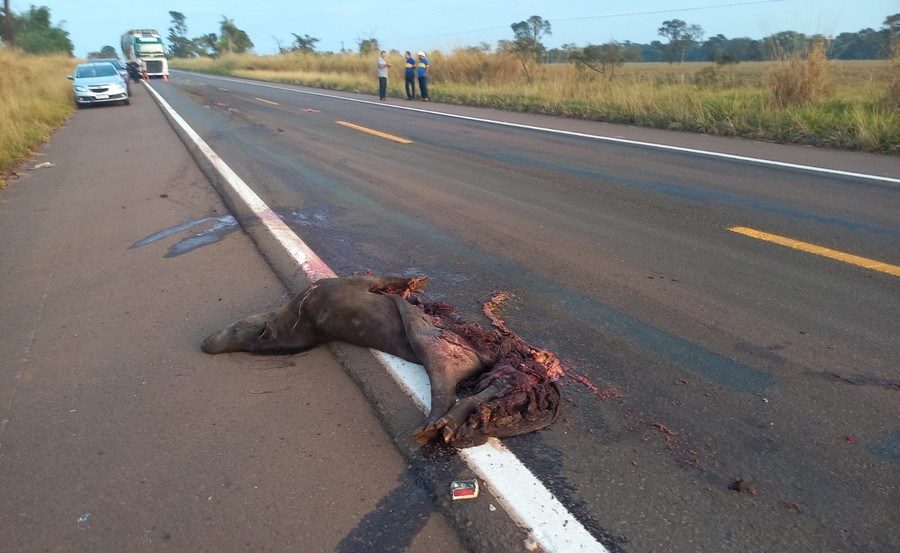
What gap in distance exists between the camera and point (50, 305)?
5148 mm

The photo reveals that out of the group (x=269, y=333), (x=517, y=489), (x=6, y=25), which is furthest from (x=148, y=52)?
(x=517, y=489)

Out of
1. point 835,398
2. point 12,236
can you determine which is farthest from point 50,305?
point 835,398

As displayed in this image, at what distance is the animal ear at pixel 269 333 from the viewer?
13.7ft

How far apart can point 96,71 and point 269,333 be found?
26.0 m

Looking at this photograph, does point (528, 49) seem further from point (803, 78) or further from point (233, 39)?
point (233, 39)

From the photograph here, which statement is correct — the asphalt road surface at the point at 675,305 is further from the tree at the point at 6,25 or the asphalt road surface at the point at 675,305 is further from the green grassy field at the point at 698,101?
the tree at the point at 6,25

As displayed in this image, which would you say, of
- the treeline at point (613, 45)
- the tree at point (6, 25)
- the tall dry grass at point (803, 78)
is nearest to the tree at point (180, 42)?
the treeline at point (613, 45)

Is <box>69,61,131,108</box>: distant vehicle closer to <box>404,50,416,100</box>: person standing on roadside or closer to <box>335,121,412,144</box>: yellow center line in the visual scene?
<box>404,50,416,100</box>: person standing on roadside

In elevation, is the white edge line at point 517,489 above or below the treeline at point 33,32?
below

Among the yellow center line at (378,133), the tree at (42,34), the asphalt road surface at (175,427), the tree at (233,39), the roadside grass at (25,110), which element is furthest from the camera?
the tree at (233,39)

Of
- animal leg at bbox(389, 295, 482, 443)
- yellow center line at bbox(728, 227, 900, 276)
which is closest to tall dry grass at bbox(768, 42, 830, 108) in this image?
yellow center line at bbox(728, 227, 900, 276)

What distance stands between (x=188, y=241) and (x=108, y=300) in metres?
1.59

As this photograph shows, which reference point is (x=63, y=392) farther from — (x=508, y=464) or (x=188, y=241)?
(x=188, y=241)

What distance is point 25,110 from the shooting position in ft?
58.4
